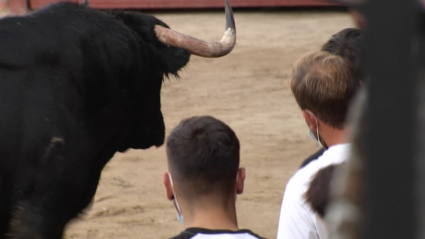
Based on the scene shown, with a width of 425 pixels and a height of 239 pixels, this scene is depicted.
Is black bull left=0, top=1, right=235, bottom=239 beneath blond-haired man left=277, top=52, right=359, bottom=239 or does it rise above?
beneath

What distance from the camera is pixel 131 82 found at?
337 centimetres

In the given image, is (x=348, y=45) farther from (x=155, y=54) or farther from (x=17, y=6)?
(x=17, y=6)

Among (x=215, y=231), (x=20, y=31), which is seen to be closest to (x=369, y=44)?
(x=215, y=231)

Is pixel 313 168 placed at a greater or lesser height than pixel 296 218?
greater

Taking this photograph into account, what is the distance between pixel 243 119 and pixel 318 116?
14.6ft

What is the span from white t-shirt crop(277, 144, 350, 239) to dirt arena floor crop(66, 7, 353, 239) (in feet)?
6.10

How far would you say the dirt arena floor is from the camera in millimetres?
4570

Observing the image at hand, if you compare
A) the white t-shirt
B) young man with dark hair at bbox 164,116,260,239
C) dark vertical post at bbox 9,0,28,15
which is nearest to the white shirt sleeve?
the white t-shirt

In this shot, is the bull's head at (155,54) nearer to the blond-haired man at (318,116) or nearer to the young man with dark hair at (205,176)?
the blond-haired man at (318,116)

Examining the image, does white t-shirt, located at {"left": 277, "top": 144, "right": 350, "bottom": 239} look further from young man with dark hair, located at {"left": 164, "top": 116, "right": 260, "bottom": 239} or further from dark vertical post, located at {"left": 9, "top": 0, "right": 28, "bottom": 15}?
dark vertical post, located at {"left": 9, "top": 0, "right": 28, "bottom": 15}

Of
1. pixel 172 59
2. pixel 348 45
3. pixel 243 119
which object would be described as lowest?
pixel 243 119

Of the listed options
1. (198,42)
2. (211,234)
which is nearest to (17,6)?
(198,42)

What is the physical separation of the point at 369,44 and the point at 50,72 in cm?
241

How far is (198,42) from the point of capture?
3.71 meters
